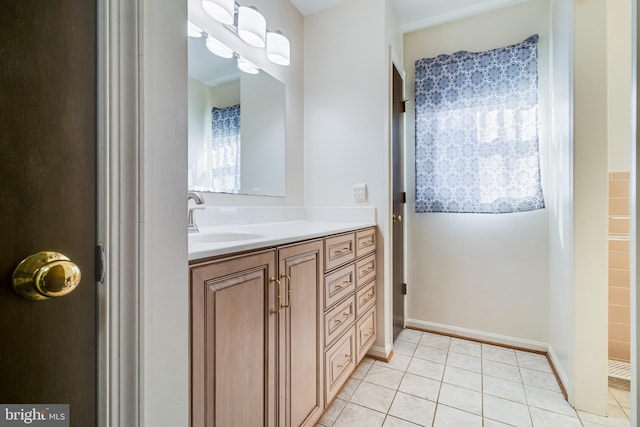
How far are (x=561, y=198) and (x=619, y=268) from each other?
26.6 inches

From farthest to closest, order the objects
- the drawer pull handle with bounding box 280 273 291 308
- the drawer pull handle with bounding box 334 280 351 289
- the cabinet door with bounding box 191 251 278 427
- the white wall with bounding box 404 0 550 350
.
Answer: the white wall with bounding box 404 0 550 350 → the drawer pull handle with bounding box 334 280 351 289 → the drawer pull handle with bounding box 280 273 291 308 → the cabinet door with bounding box 191 251 278 427

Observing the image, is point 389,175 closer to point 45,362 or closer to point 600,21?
point 600,21

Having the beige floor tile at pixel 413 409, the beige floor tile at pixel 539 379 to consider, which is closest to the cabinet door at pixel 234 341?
the beige floor tile at pixel 413 409

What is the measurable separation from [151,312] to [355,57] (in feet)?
6.81

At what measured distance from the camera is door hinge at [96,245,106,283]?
0.46m

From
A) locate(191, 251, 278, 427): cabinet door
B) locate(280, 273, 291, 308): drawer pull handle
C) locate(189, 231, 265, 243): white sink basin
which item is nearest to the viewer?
locate(191, 251, 278, 427): cabinet door

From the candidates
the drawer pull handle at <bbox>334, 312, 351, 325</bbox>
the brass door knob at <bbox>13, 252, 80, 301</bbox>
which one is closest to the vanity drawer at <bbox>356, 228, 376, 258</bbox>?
the drawer pull handle at <bbox>334, 312, 351, 325</bbox>

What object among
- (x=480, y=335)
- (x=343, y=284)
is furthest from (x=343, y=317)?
(x=480, y=335)

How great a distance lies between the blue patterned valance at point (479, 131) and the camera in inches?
78.7

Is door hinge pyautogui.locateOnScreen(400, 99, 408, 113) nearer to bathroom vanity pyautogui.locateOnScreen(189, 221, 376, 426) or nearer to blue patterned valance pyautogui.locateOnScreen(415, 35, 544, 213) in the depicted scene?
blue patterned valance pyautogui.locateOnScreen(415, 35, 544, 213)

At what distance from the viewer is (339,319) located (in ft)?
4.80

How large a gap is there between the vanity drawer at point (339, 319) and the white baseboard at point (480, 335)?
3.69 ft

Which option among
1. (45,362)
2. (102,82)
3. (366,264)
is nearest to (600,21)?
(366,264)

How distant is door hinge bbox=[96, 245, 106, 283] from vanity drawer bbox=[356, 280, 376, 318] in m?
1.39
